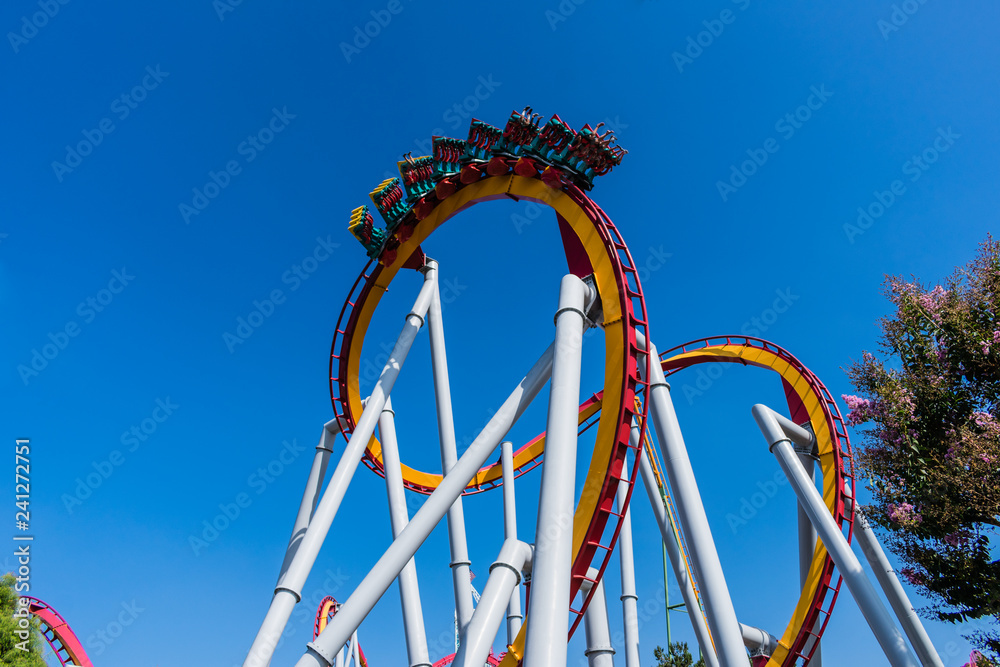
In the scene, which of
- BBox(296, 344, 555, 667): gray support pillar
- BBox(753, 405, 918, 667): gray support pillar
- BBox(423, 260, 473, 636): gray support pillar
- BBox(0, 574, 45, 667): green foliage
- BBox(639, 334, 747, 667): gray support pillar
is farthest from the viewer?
BBox(0, 574, 45, 667): green foliage

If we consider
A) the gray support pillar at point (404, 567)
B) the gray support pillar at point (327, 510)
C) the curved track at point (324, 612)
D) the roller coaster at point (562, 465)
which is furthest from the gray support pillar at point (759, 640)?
the curved track at point (324, 612)

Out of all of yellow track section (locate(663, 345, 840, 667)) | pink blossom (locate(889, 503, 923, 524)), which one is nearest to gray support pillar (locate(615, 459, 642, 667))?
yellow track section (locate(663, 345, 840, 667))

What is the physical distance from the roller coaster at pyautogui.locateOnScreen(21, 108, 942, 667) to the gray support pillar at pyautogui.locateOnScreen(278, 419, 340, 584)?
0.09 feet

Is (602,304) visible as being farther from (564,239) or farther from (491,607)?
(491,607)

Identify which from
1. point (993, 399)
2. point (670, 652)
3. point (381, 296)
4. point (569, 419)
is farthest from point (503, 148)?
point (670, 652)

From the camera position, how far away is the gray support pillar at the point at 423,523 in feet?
20.0

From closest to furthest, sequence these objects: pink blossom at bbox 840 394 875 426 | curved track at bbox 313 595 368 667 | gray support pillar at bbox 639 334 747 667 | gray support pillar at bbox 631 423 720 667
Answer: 1. gray support pillar at bbox 639 334 747 667
2. pink blossom at bbox 840 394 875 426
3. gray support pillar at bbox 631 423 720 667
4. curved track at bbox 313 595 368 667

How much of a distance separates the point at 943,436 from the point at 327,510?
277 inches

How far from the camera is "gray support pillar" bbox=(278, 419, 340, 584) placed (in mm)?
9297

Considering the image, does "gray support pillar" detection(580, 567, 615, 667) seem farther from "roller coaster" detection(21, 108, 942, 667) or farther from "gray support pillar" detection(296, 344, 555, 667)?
"gray support pillar" detection(296, 344, 555, 667)

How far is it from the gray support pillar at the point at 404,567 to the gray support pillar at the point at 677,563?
3.41 meters

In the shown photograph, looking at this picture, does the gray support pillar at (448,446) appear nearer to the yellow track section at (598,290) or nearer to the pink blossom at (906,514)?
the yellow track section at (598,290)

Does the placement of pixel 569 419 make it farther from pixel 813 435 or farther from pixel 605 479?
pixel 813 435

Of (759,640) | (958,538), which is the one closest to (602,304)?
(958,538)
